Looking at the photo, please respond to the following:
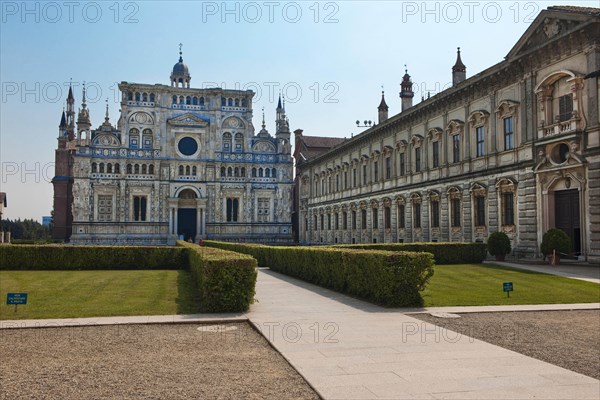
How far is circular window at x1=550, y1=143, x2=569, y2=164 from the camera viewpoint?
28.8 metres

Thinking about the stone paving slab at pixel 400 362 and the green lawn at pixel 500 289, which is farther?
the green lawn at pixel 500 289

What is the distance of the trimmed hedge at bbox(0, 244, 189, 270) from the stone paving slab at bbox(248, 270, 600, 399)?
19646 mm

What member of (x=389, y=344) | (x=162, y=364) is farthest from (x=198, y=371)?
(x=389, y=344)

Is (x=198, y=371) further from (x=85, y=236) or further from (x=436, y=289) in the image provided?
(x=85, y=236)

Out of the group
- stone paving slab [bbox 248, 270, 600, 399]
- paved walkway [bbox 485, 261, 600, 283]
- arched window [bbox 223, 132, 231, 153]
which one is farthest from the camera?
arched window [bbox 223, 132, 231, 153]

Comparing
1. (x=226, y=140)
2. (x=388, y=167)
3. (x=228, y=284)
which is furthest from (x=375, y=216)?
(x=228, y=284)

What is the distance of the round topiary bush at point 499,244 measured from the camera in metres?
31.2

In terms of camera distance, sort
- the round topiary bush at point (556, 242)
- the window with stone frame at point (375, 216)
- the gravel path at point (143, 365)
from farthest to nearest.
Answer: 1. the window with stone frame at point (375, 216)
2. the round topiary bush at point (556, 242)
3. the gravel path at point (143, 365)

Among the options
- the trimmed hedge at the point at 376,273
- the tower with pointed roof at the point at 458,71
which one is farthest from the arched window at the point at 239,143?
the trimmed hedge at the point at 376,273

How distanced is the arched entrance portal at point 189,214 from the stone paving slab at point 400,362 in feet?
214

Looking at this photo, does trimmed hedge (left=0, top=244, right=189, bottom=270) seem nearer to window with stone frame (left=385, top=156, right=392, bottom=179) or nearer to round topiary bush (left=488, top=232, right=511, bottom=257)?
round topiary bush (left=488, top=232, right=511, bottom=257)

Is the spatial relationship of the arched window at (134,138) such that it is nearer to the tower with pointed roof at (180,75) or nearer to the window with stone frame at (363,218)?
the tower with pointed roof at (180,75)

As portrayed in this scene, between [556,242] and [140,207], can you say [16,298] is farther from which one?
[140,207]

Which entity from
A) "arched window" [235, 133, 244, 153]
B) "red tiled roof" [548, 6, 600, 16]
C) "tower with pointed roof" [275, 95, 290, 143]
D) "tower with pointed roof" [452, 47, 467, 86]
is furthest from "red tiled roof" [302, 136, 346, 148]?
"red tiled roof" [548, 6, 600, 16]
